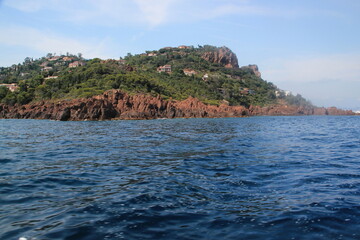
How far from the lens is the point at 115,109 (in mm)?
74000

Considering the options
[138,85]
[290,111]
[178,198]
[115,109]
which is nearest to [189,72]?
[290,111]

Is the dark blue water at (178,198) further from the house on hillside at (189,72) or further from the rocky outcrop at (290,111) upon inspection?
the house on hillside at (189,72)

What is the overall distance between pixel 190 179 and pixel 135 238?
5.26m

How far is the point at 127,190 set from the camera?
9.53 metres

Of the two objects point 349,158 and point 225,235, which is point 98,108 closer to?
point 349,158

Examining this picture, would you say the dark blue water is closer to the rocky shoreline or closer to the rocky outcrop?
the rocky shoreline

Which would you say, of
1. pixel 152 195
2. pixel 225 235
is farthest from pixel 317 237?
pixel 152 195

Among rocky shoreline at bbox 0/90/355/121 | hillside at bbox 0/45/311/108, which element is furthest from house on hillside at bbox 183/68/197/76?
rocky shoreline at bbox 0/90/355/121

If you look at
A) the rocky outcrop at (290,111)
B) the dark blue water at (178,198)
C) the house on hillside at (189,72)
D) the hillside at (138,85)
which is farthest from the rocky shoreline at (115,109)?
the house on hillside at (189,72)

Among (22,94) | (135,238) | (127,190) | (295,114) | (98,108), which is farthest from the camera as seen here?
(295,114)

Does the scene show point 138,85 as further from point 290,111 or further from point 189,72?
point 290,111

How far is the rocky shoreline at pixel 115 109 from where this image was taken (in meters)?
67.2

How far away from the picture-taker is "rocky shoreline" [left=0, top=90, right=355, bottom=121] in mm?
67250

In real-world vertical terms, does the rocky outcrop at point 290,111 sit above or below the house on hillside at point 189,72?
below
